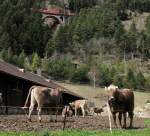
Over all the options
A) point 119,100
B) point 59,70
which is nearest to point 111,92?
point 119,100

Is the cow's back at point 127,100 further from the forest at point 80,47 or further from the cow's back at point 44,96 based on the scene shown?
the forest at point 80,47

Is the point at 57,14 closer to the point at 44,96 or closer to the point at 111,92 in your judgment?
the point at 44,96

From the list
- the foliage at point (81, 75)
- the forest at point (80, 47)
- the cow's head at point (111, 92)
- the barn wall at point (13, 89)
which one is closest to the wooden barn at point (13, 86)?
the barn wall at point (13, 89)

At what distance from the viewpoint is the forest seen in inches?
3718

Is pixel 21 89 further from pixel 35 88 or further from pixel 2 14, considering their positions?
pixel 2 14

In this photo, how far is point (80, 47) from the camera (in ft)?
415

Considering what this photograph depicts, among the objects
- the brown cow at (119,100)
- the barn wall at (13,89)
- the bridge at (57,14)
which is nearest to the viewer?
the brown cow at (119,100)

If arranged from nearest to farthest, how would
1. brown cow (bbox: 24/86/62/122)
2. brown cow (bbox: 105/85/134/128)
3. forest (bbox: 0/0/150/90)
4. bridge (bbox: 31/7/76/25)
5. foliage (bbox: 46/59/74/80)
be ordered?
brown cow (bbox: 105/85/134/128) < brown cow (bbox: 24/86/62/122) < foliage (bbox: 46/59/74/80) < forest (bbox: 0/0/150/90) < bridge (bbox: 31/7/76/25)

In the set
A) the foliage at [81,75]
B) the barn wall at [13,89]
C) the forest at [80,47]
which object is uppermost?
the forest at [80,47]

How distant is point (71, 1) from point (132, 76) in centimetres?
8864

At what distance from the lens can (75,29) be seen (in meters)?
135

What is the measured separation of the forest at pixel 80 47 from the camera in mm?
94438

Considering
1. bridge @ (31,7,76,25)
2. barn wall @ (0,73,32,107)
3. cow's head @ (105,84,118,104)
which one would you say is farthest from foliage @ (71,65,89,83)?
cow's head @ (105,84,118,104)

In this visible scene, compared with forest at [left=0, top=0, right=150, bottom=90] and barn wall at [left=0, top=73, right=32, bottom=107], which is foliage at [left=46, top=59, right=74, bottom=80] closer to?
forest at [left=0, top=0, right=150, bottom=90]
